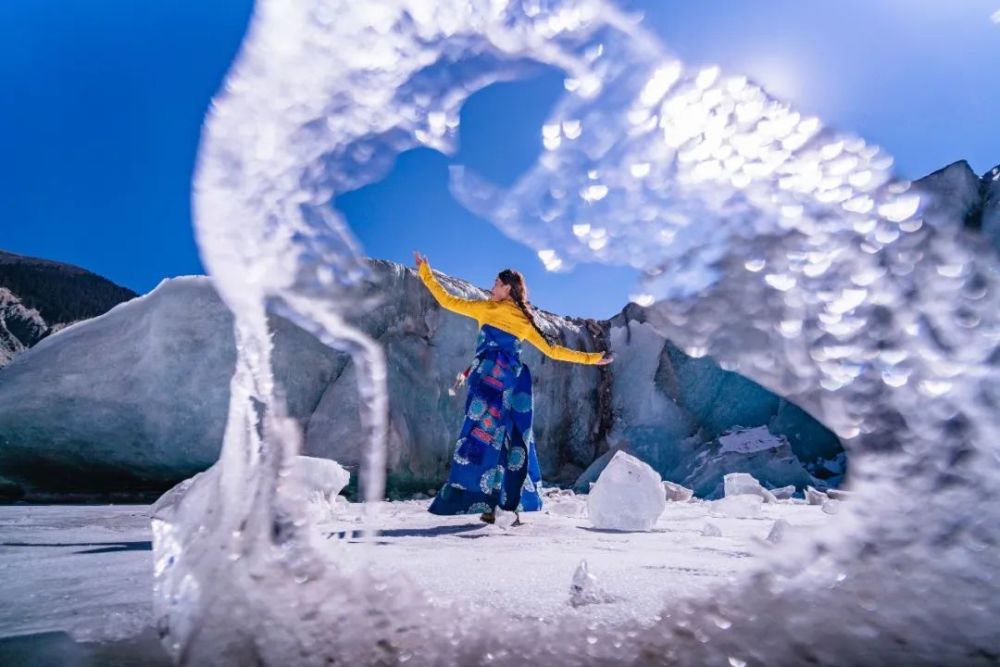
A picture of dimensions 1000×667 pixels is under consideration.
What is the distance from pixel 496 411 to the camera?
287 cm

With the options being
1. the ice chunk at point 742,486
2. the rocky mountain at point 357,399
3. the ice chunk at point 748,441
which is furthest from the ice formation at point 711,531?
the ice chunk at point 748,441

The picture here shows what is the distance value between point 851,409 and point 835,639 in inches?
19.6

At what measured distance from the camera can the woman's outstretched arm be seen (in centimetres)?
264

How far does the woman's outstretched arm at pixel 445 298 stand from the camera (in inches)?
104

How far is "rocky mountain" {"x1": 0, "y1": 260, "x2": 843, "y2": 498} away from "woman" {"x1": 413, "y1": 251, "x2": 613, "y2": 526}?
3.47 m

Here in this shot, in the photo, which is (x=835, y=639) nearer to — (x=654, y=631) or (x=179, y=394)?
(x=654, y=631)

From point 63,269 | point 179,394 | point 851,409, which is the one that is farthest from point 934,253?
point 63,269

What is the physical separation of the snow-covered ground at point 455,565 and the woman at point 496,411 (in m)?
0.33

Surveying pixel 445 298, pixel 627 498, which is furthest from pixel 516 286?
pixel 627 498

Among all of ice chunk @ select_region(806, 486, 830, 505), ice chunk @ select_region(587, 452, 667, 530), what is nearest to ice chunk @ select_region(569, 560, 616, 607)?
ice chunk @ select_region(587, 452, 667, 530)

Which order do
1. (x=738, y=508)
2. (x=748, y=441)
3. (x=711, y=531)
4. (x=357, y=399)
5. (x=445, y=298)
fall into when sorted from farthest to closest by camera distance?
(x=748, y=441) < (x=357, y=399) < (x=738, y=508) < (x=445, y=298) < (x=711, y=531)

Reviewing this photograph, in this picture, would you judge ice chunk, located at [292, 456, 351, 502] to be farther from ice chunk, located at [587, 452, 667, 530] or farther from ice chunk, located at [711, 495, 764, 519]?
ice chunk, located at [711, 495, 764, 519]

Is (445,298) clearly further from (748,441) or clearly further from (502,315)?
(748,441)

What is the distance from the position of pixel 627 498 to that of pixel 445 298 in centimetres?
126
